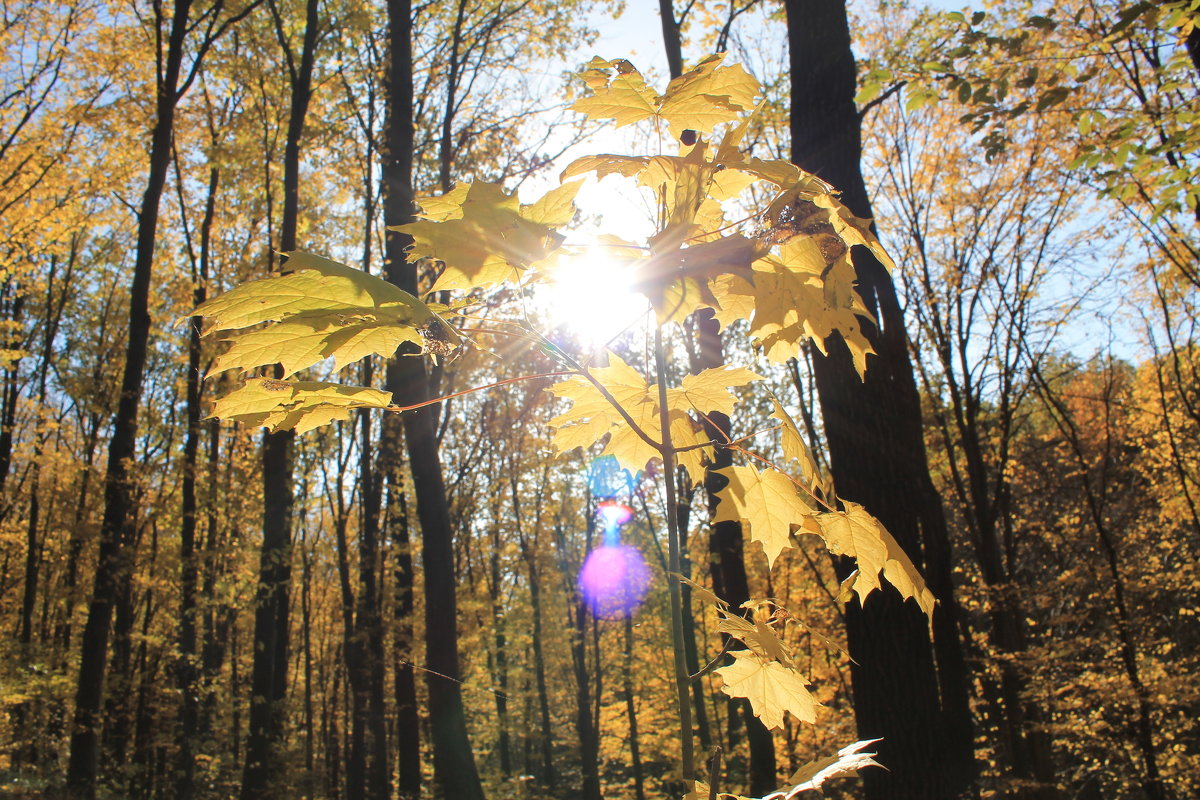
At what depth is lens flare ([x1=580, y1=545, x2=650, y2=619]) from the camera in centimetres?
2006

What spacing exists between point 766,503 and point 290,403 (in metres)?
0.85

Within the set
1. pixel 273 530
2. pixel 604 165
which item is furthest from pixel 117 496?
pixel 604 165

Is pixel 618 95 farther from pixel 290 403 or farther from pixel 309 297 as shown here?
pixel 290 403

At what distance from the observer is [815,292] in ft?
3.63

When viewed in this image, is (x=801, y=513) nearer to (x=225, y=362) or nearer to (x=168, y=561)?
(x=225, y=362)

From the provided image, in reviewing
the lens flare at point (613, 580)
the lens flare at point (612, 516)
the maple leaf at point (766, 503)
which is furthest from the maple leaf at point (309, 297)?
the lens flare at point (613, 580)

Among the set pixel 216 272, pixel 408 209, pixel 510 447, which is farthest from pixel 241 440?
pixel 408 209

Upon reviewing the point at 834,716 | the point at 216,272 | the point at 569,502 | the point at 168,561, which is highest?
the point at 216,272

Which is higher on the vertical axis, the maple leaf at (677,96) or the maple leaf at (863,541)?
the maple leaf at (677,96)

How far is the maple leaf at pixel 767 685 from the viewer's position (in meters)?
1.16

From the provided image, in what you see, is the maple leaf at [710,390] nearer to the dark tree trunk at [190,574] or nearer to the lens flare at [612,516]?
the dark tree trunk at [190,574]

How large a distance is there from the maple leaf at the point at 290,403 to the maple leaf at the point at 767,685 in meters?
0.75

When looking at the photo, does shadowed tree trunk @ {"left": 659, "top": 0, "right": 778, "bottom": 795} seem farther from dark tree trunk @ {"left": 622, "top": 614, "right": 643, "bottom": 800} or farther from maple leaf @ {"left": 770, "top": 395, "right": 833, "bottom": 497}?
dark tree trunk @ {"left": 622, "top": 614, "right": 643, "bottom": 800}

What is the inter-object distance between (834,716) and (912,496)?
892 cm
